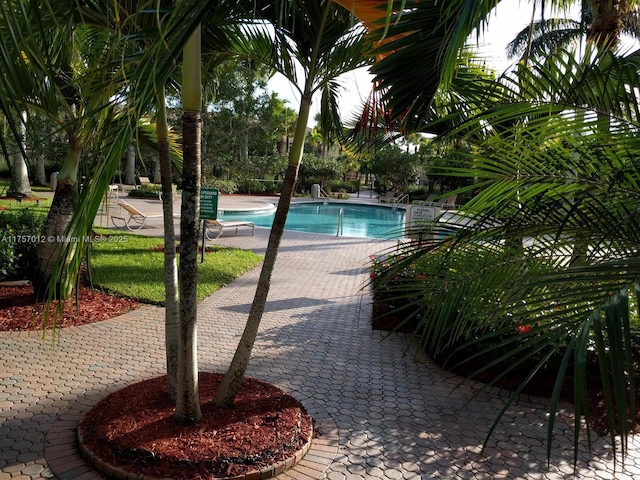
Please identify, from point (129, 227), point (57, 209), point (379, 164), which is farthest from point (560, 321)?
point (379, 164)

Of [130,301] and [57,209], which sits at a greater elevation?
[57,209]

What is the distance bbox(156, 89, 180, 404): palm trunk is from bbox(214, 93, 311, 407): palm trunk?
47 centimetres

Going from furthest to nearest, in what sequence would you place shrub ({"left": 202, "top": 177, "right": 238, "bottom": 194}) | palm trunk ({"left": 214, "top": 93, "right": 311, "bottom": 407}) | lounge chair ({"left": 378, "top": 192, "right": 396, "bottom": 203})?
lounge chair ({"left": 378, "top": 192, "right": 396, "bottom": 203}) < shrub ({"left": 202, "top": 177, "right": 238, "bottom": 194}) < palm trunk ({"left": 214, "top": 93, "right": 311, "bottom": 407})

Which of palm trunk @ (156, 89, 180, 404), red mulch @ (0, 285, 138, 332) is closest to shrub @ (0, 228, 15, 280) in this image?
red mulch @ (0, 285, 138, 332)

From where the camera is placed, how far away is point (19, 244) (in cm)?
773

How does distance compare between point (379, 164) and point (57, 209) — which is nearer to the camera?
point (57, 209)

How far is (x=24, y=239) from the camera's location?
7797 millimetres

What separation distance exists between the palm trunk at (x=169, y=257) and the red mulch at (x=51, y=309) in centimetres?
255

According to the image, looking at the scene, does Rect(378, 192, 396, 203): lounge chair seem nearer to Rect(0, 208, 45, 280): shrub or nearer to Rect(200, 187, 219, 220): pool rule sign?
Rect(200, 187, 219, 220): pool rule sign

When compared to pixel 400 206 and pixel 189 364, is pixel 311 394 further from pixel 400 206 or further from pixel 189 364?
pixel 400 206

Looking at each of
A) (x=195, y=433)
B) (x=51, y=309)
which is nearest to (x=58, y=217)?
(x=51, y=309)

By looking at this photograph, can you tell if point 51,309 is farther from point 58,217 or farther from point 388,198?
point 388,198

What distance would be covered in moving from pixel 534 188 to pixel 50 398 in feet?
14.2

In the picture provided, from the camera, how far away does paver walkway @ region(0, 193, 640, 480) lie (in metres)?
3.53
